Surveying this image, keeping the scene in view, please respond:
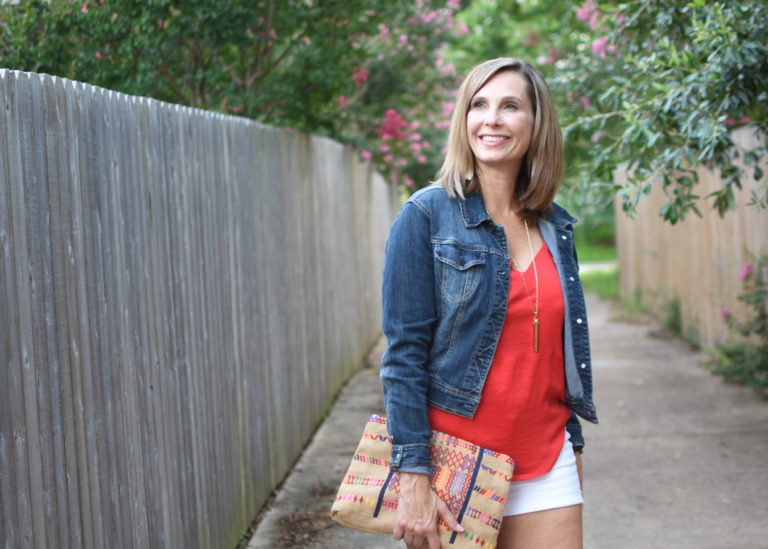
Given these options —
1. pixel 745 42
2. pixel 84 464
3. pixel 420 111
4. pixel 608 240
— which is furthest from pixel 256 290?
pixel 608 240

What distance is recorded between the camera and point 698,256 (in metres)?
9.67

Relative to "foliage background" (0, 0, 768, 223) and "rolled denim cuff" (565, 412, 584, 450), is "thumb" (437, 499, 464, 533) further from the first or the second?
"foliage background" (0, 0, 768, 223)

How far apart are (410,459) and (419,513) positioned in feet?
0.44

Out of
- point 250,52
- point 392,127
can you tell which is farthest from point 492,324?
point 392,127

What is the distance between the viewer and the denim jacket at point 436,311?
7.43ft

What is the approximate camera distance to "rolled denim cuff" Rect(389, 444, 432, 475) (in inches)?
87.4

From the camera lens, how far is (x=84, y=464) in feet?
8.64

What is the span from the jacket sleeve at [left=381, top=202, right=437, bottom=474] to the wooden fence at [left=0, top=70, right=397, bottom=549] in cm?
94

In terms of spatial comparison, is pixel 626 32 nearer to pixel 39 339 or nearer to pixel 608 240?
pixel 39 339

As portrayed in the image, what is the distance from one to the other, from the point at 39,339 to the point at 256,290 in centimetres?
261

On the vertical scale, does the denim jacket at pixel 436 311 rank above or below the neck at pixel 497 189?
below

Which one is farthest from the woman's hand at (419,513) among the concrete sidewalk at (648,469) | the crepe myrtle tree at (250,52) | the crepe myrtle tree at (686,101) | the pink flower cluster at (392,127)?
the pink flower cluster at (392,127)

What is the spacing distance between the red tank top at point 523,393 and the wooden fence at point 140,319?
1.07 meters

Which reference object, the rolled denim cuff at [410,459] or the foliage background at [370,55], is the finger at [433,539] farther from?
the foliage background at [370,55]
